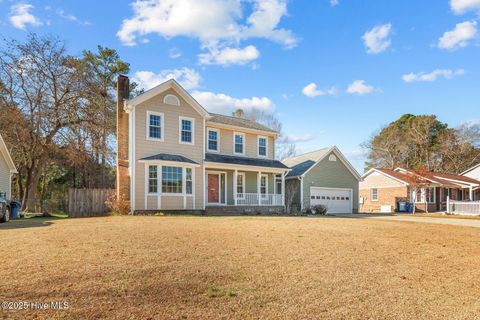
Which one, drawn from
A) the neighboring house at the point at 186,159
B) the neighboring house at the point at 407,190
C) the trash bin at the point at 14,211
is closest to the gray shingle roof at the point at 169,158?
the neighboring house at the point at 186,159

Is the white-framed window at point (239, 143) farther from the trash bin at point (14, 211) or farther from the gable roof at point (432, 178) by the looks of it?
the gable roof at point (432, 178)

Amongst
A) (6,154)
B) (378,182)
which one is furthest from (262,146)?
(6,154)

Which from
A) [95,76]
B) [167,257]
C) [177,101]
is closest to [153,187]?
[177,101]

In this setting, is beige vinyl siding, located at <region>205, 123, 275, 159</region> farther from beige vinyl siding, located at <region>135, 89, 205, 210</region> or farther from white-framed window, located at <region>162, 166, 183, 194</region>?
white-framed window, located at <region>162, 166, 183, 194</region>

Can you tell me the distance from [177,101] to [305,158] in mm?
13181

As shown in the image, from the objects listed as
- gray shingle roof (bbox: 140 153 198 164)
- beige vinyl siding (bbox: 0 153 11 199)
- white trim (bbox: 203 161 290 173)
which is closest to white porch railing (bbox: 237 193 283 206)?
white trim (bbox: 203 161 290 173)

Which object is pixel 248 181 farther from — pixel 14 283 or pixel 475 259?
pixel 14 283

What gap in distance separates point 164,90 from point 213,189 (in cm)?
714

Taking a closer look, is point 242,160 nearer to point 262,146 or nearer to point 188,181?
point 262,146

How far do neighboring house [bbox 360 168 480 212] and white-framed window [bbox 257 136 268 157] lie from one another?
14.7 m

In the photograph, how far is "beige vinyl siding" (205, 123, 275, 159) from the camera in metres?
23.6

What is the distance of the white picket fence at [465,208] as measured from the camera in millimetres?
27922

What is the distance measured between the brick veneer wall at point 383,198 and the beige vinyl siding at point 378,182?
334 millimetres

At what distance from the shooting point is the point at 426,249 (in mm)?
8711
